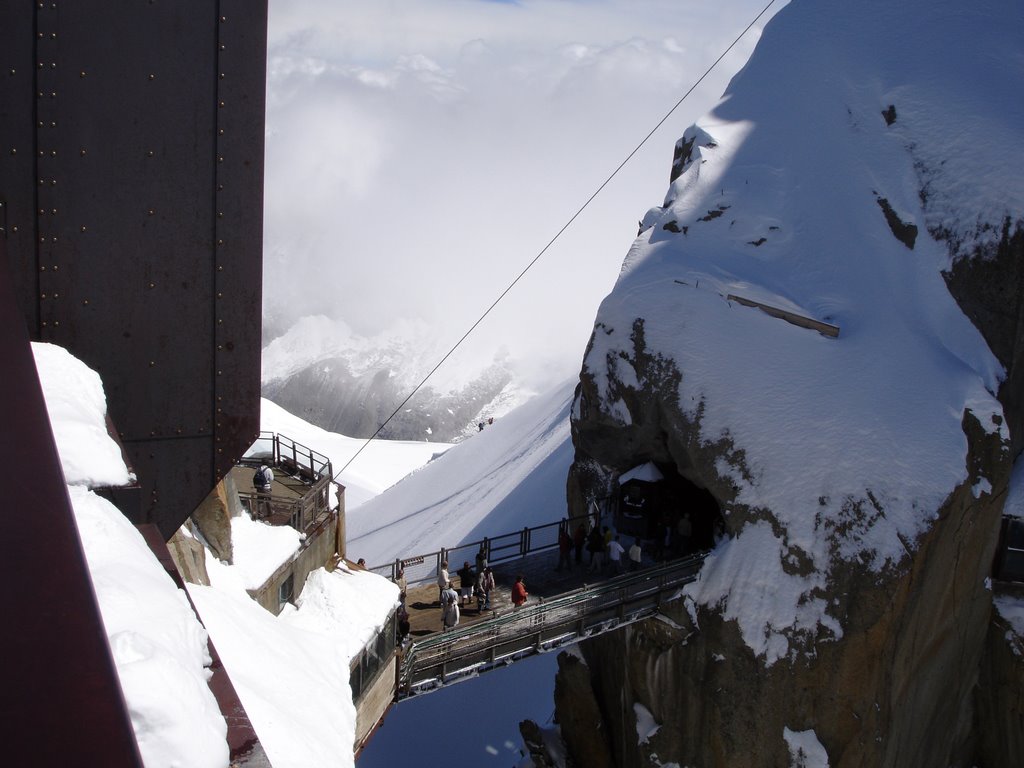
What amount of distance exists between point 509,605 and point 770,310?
25.6 feet

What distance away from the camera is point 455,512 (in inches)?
1175

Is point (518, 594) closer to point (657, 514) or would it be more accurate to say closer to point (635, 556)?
point (635, 556)

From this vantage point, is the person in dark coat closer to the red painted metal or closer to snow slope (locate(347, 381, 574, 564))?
snow slope (locate(347, 381, 574, 564))

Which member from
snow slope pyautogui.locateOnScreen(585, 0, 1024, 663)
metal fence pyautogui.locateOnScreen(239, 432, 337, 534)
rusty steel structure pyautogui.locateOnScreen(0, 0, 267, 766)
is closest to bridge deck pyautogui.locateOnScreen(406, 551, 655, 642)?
snow slope pyautogui.locateOnScreen(585, 0, 1024, 663)

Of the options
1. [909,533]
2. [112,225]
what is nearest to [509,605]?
[909,533]

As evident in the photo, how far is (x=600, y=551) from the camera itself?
1670 cm

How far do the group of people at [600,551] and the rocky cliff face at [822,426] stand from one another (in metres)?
1.20

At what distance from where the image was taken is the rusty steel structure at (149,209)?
657cm

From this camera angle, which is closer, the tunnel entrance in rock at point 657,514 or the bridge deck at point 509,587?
the bridge deck at point 509,587

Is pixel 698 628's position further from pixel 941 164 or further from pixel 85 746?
pixel 85 746

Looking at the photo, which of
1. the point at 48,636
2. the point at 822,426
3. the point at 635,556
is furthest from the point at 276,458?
the point at 48,636

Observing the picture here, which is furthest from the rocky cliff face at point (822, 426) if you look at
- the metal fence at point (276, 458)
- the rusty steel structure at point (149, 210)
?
the rusty steel structure at point (149, 210)

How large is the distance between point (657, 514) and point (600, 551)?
5.24ft

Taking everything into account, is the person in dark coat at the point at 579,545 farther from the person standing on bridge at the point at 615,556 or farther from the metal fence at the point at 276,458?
the metal fence at the point at 276,458
